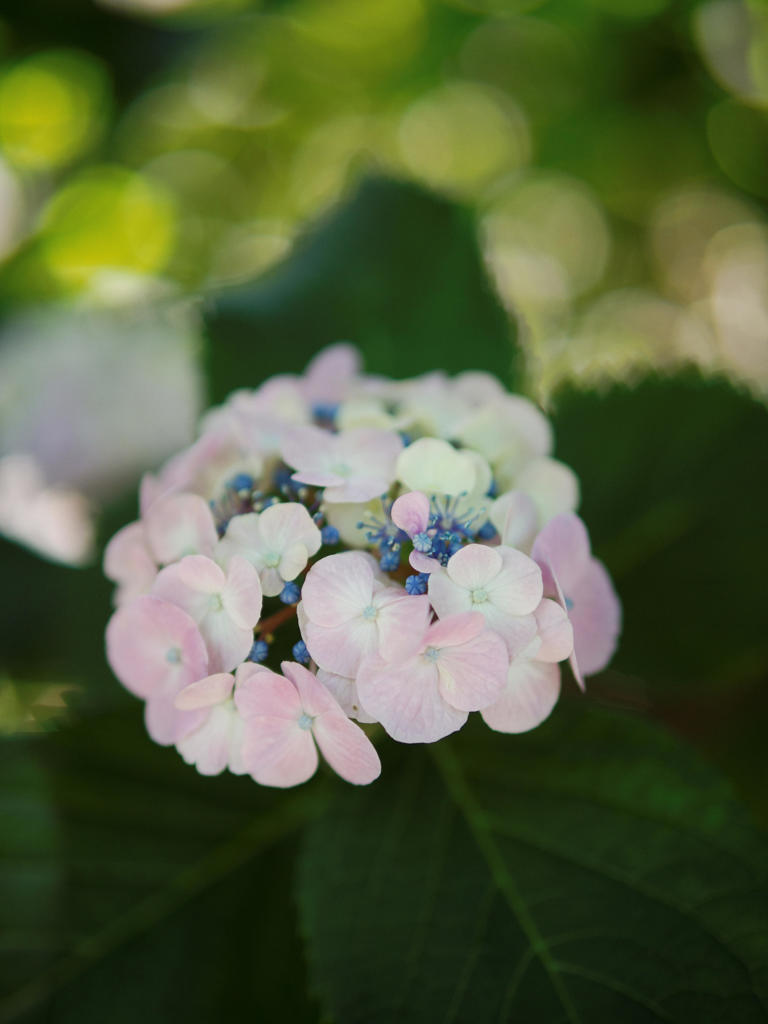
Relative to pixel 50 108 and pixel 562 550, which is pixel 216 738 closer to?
pixel 562 550

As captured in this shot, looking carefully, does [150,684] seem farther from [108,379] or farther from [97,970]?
[108,379]

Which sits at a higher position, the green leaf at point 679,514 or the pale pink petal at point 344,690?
the pale pink petal at point 344,690

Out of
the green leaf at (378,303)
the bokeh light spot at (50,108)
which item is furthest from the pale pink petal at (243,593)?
the bokeh light spot at (50,108)

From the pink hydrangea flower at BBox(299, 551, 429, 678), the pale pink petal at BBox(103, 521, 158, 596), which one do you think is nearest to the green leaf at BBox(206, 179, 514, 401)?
the pale pink petal at BBox(103, 521, 158, 596)

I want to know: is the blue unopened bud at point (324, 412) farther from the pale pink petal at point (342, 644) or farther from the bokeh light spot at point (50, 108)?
the bokeh light spot at point (50, 108)

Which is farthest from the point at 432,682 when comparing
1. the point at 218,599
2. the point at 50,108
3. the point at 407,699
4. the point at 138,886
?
the point at 50,108

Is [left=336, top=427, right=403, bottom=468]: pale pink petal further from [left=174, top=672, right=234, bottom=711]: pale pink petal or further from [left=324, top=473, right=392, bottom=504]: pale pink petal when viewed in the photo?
[left=174, top=672, right=234, bottom=711]: pale pink petal

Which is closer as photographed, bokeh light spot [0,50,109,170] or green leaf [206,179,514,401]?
green leaf [206,179,514,401]
